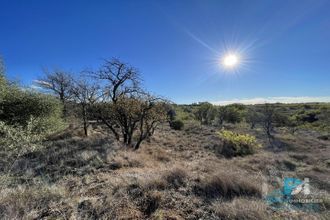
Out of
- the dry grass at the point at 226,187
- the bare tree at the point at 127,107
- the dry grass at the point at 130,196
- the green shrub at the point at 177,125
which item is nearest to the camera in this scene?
the dry grass at the point at 130,196

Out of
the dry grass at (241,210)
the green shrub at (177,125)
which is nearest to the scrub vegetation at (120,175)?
the dry grass at (241,210)

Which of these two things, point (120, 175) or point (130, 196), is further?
point (120, 175)

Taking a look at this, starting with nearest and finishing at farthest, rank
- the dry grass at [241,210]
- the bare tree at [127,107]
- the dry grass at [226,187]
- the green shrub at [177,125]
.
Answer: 1. the dry grass at [241,210]
2. the dry grass at [226,187]
3. the bare tree at [127,107]
4. the green shrub at [177,125]

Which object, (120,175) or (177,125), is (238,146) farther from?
(177,125)

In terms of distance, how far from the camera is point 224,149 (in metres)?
14.8

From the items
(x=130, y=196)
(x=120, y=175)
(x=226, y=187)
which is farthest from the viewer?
(x=120, y=175)

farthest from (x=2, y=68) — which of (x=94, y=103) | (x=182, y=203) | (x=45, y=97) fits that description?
(x=182, y=203)

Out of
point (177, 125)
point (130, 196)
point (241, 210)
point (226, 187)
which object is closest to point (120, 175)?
point (130, 196)

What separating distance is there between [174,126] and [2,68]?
1961 cm

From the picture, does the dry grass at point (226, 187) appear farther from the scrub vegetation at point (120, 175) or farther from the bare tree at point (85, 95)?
the bare tree at point (85, 95)

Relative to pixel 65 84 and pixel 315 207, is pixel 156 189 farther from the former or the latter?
pixel 65 84

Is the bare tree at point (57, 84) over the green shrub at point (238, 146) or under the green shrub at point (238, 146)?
over

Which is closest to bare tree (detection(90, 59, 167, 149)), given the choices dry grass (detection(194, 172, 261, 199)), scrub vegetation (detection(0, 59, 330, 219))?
scrub vegetation (detection(0, 59, 330, 219))

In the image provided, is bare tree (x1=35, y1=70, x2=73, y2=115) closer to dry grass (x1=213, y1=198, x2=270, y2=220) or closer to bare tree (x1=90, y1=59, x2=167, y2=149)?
bare tree (x1=90, y1=59, x2=167, y2=149)
